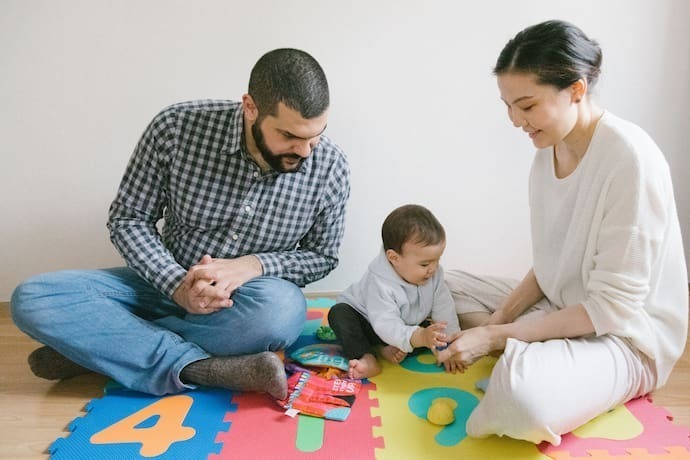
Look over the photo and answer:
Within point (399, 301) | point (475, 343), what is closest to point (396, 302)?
point (399, 301)

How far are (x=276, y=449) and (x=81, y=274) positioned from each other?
0.68 m

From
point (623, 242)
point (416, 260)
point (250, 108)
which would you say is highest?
point (250, 108)

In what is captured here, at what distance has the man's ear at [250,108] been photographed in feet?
4.61

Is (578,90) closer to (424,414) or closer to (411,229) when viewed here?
(411,229)

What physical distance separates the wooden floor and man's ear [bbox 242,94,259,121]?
2.57 ft

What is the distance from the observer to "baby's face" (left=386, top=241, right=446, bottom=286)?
1.55 meters

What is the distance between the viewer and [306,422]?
1317mm

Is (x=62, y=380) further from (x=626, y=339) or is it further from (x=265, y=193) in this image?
(x=626, y=339)

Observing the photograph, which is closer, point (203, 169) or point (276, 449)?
point (276, 449)

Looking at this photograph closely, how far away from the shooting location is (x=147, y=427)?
130cm

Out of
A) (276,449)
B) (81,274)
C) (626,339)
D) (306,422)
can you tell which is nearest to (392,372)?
(306,422)

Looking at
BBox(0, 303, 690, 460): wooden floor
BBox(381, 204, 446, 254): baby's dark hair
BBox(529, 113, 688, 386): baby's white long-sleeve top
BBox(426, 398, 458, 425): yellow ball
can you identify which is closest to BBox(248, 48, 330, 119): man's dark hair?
BBox(381, 204, 446, 254): baby's dark hair

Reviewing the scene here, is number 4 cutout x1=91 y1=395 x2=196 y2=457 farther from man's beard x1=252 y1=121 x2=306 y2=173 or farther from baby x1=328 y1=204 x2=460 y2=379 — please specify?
man's beard x1=252 y1=121 x2=306 y2=173

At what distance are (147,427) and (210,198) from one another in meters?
0.57
